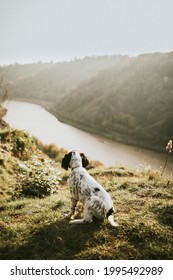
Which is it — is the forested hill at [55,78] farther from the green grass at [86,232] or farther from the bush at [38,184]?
the green grass at [86,232]

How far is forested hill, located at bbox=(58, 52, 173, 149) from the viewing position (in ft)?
171

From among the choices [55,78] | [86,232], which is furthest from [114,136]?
[55,78]

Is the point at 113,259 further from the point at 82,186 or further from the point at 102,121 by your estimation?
the point at 102,121

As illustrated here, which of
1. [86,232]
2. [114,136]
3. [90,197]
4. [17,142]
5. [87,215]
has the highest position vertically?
[114,136]

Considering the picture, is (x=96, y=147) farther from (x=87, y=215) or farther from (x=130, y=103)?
(x=87, y=215)

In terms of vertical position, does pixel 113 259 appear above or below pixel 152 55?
below

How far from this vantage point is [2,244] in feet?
14.6

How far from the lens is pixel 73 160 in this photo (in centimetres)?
524

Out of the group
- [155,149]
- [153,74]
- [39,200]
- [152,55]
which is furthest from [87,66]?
[39,200]

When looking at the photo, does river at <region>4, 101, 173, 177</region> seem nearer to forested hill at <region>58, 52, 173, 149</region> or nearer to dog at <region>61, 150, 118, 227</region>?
forested hill at <region>58, 52, 173, 149</region>

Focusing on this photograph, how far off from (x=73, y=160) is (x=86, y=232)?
52.1 inches

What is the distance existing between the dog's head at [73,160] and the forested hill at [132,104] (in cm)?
4027

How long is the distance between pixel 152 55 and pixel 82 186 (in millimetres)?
84184
